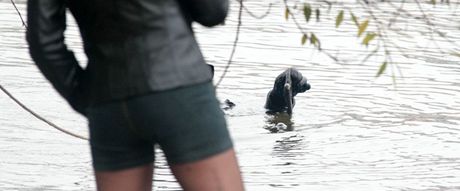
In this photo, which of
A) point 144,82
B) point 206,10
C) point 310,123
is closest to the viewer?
point 144,82

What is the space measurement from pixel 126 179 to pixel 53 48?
16.9 inches

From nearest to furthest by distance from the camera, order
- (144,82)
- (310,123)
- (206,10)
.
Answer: (144,82), (206,10), (310,123)

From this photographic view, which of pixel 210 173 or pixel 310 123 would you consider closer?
pixel 210 173

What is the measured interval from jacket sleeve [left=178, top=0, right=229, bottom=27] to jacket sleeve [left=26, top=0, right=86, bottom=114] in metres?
0.36

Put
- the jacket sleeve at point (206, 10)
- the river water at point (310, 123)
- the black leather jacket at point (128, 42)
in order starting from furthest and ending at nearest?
the river water at point (310, 123)
the jacket sleeve at point (206, 10)
the black leather jacket at point (128, 42)

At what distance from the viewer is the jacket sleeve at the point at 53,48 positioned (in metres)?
3.27

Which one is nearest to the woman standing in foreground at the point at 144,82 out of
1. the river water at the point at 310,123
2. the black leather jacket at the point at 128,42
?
the black leather jacket at the point at 128,42

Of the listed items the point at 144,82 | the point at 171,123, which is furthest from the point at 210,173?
the point at 144,82

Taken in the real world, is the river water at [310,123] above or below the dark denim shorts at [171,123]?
below

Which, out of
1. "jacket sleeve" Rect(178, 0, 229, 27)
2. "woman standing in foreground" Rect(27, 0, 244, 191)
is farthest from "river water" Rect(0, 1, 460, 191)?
"woman standing in foreground" Rect(27, 0, 244, 191)

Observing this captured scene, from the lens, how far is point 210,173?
3.20 meters

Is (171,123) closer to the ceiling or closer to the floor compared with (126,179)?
closer to the ceiling

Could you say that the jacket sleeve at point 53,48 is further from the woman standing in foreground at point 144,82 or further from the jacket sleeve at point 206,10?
the jacket sleeve at point 206,10

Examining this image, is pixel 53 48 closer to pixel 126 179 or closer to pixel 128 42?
pixel 128 42
